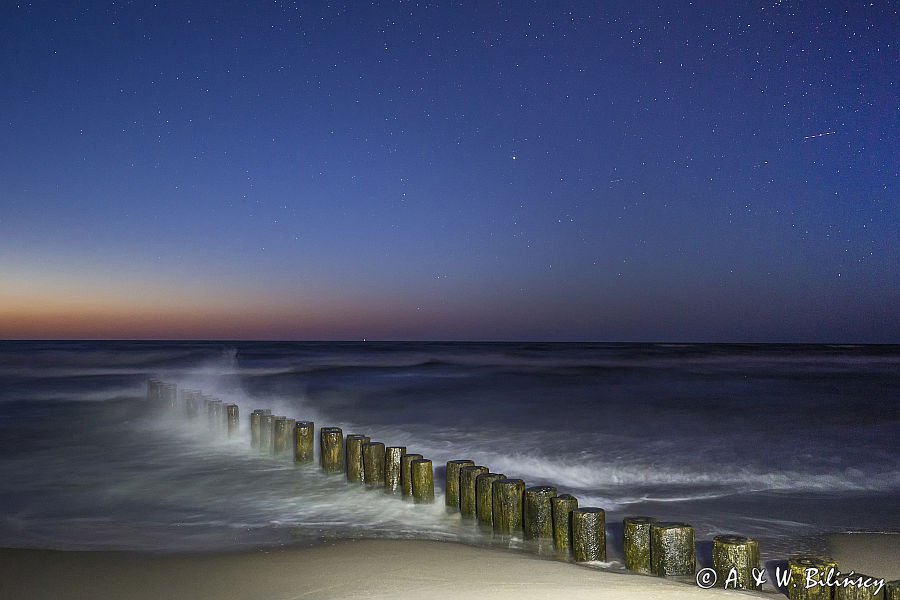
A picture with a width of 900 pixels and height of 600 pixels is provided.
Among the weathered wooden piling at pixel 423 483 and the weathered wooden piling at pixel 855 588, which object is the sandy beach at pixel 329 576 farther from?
the weathered wooden piling at pixel 423 483

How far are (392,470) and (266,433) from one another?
3.14m

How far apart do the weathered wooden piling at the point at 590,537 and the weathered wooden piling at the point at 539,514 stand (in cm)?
35

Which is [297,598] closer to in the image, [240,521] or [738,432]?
[240,521]

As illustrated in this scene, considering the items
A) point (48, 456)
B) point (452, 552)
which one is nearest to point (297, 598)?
point (452, 552)

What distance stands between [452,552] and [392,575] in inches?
25.6

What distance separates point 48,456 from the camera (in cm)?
1015

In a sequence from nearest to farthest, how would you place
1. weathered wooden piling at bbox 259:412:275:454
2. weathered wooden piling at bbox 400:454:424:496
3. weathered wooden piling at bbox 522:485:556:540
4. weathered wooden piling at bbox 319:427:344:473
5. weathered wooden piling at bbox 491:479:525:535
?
weathered wooden piling at bbox 522:485:556:540, weathered wooden piling at bbox 491:479:525:535, weathered wooden piling at bbox 400:454:424:496, weathered wooden piling at bbox 319:427:344:473, weathered wooden piling at bbox 259:412:275:454

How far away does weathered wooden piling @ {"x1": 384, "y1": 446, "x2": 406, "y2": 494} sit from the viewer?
6727mm

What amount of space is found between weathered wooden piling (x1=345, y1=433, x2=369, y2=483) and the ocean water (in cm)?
20

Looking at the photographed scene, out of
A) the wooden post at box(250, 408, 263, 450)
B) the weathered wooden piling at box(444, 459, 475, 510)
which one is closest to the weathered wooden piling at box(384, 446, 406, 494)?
the weathered wooden piling at box(444, 459, 475, 510)

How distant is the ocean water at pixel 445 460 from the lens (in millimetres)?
6117

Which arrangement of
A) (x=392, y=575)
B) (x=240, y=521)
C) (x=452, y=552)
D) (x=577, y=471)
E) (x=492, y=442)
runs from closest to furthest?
1. (x=392, y=575)
2. (x=452, y=552)
3. (x=240, y=521)
4. (x=577, y=471)
5. (x=492, y=442)

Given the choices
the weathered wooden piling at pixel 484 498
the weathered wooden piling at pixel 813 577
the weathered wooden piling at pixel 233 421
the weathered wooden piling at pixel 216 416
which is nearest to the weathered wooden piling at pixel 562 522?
the weathered wooden piling at pixel 484 498

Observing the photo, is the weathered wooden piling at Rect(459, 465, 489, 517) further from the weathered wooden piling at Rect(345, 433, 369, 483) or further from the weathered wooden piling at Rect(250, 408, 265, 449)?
the weathered wooden piling at Rect(250, 408, 265, 449)
